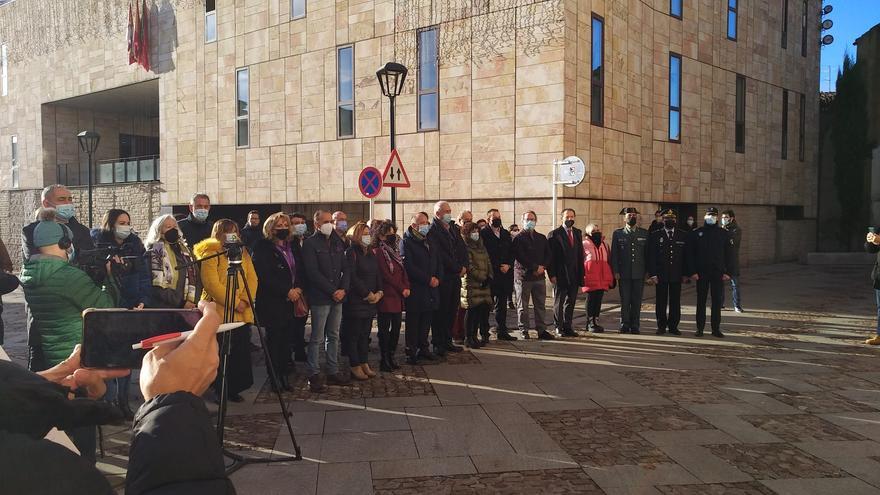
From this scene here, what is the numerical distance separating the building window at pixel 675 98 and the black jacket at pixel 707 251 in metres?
8.16

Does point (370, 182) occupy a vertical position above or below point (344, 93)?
below

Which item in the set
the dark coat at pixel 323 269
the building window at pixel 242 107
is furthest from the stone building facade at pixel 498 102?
the dark coat at pixel 323 269

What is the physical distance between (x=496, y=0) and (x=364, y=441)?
12026 mm

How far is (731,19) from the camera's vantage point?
1988 cm

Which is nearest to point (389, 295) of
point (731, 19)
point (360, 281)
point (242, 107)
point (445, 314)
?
point (360, 281)

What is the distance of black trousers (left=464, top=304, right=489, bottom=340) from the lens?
29.6 ft

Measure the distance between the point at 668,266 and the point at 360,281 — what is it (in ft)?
17.7

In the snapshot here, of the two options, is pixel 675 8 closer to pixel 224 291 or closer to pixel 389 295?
pixel 389 295

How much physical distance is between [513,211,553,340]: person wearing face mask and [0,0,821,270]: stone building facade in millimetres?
4072

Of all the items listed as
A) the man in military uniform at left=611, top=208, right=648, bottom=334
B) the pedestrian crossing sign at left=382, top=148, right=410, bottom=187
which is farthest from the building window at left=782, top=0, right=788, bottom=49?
the pedestrian crossing sign at left=382, top=148, right=410, bottom=187

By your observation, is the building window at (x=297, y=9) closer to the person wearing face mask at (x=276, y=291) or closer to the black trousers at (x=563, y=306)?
the black trousers at (x=563, y=306)

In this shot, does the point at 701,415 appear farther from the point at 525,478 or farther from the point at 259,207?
the point at 259,207

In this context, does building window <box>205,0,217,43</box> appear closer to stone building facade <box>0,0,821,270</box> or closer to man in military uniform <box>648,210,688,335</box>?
stone building facade <box>0,0,821,270</box>

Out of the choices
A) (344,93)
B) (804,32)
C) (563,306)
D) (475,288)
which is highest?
(804,32)
